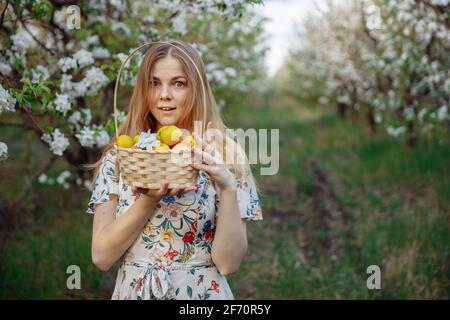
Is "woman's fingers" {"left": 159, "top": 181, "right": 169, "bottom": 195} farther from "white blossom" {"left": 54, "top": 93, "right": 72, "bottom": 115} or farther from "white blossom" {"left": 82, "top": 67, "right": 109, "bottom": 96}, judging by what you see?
"white blossom" {"left": 82, "top": 67, "right": 109, "bottom": 96}

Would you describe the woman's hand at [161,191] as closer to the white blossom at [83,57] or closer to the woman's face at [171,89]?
the woman's face at [171,89]

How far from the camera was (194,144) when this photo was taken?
5.80ft

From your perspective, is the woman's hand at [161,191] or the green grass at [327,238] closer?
the woman's hand at [161,191]

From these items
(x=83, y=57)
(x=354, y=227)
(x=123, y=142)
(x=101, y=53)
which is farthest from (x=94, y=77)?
(x=354, y=227)

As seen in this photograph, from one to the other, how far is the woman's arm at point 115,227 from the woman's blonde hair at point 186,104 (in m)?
0.17

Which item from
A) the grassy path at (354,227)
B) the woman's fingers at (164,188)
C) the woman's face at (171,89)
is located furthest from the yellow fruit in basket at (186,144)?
the grassy path at (354,227)

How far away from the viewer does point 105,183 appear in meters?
2.02

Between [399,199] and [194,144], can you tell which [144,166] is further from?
[399,199]

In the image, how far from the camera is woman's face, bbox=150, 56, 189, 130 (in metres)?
2.00

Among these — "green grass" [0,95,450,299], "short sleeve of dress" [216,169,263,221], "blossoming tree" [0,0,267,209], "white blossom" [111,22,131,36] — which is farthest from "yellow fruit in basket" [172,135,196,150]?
"white blossom" [111,22,131,36]

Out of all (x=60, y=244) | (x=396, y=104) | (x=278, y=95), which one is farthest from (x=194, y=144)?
(x=278, y=95)

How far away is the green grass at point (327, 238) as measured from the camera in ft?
12.8

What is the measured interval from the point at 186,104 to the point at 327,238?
3592 millimetres

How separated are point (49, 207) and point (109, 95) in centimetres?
134
